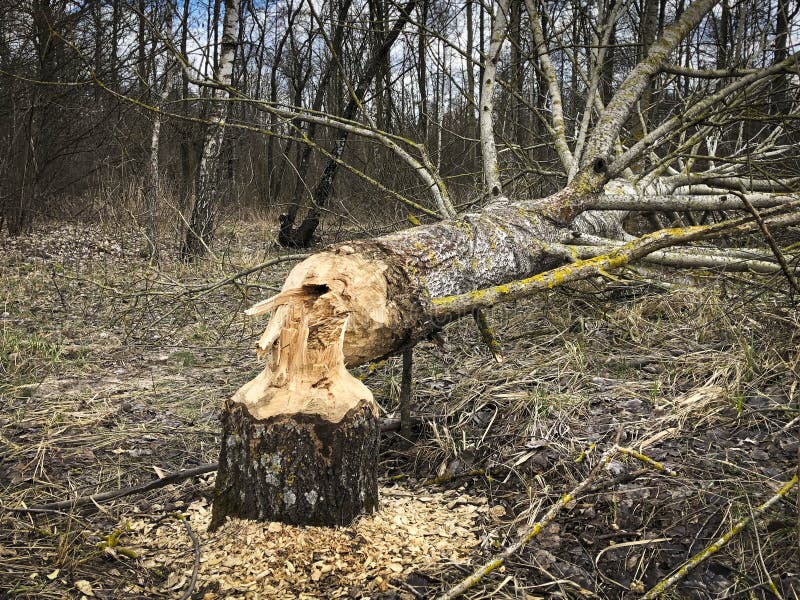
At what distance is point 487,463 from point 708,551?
96cm

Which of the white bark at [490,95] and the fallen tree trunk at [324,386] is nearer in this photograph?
the fallen tree trunk at [324,386]

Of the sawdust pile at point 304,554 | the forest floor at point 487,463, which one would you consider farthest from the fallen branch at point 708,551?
the sawdust pile at point 304,554

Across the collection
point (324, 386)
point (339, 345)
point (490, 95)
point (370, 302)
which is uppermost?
point (490, 95)

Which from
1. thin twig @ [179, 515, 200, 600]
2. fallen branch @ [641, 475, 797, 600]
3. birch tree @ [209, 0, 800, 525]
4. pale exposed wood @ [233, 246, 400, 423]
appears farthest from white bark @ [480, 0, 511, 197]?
thin twig @ [179, 515, 200, 600]

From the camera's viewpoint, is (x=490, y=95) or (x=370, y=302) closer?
(x=370, y=302)

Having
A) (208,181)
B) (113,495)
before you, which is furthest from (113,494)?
(208,181)

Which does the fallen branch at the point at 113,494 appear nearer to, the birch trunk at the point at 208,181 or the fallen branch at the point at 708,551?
the fallen branch at the point at 708,551

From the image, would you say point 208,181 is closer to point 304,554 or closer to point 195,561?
point 195,561

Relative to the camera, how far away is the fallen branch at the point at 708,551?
64.6 inches

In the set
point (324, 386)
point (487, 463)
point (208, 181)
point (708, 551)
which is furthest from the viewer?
point (208, 181)

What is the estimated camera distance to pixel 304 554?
5.96 ft

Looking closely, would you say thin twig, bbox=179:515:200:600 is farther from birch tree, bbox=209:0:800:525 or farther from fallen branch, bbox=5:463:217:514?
fallen branch, bbox=5:463:217:514

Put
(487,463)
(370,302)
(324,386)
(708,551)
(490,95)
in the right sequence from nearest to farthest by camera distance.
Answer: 1. (708,551)
2. (324,386)
3. (370,302)
4. (487,463)
5. (490,95)

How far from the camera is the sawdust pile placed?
1.75 m
